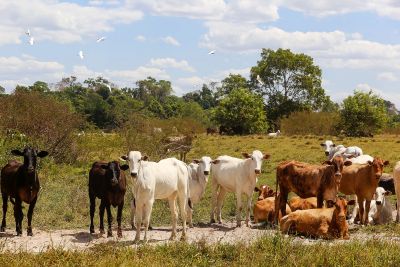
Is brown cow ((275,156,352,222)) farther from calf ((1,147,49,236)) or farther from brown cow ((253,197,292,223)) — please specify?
calf ((1,147,49,236))

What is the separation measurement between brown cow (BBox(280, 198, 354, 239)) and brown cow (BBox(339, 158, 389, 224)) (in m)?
2.38

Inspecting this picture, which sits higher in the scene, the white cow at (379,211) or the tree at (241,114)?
the tree at (241,114)

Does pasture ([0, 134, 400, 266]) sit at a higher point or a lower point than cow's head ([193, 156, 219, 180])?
lower

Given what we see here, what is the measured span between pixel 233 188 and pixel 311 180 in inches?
83.8

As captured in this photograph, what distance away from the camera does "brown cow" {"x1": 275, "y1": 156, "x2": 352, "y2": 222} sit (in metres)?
13.5

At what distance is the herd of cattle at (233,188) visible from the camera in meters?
12.2

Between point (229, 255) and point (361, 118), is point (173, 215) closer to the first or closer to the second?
A: point (229, 255)

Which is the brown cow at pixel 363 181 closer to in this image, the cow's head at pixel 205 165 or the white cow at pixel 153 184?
the cow's head at pixel 205 165

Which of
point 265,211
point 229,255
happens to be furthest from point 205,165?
point 229,255

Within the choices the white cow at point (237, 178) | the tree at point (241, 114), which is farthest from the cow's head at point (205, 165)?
the tree at point (241, 114)

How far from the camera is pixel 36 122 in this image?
27.3 m

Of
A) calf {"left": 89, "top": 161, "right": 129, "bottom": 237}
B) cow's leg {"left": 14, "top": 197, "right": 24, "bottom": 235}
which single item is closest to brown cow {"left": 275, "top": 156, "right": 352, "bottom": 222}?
calf {"left": 89, "top": 161, "right": 129, "bottom": 237}

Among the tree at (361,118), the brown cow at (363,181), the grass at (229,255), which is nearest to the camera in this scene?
the grass at (229,255)

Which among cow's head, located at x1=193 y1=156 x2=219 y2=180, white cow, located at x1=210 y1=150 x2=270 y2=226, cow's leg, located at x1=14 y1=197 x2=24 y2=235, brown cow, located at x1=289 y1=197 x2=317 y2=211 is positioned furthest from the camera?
cow's head, located at x1=193 y1=156 x2=219 y2=180
